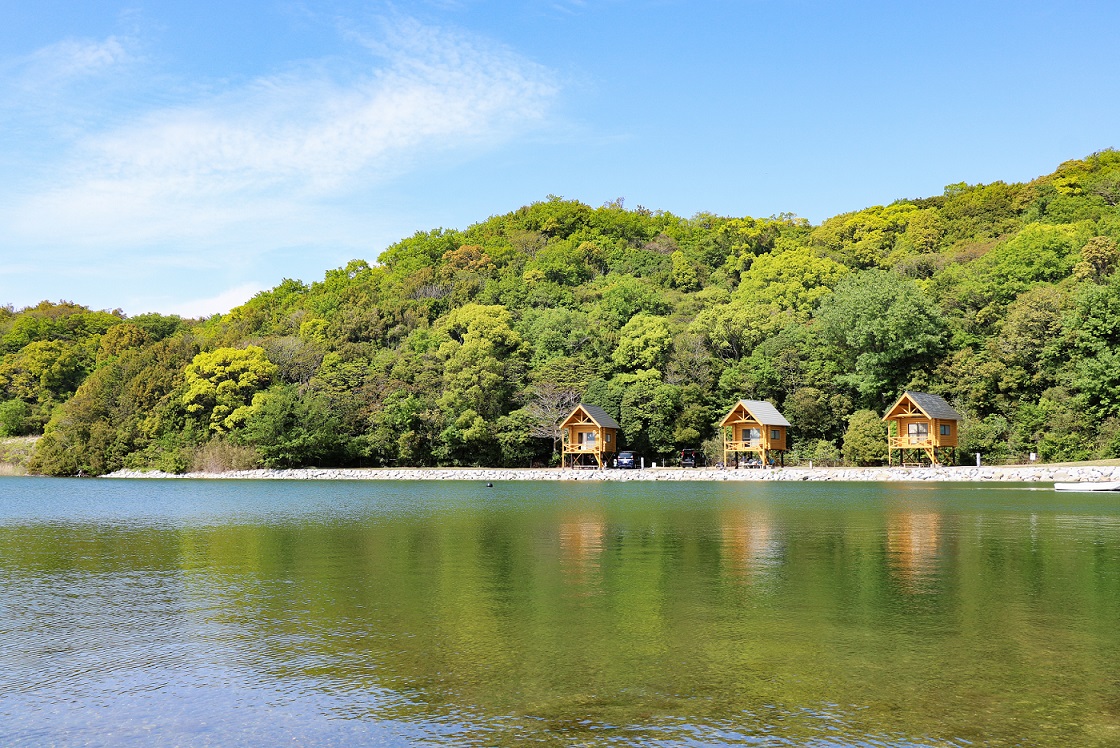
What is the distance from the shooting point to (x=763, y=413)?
4919cm

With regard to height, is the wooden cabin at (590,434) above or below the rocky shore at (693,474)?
above

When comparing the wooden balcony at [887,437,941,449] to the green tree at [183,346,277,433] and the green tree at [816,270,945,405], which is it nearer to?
the green tree at [816,270,945,405]

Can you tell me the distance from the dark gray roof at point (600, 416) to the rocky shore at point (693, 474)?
324cm

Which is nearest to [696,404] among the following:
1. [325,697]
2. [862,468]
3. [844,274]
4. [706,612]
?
[862,468]

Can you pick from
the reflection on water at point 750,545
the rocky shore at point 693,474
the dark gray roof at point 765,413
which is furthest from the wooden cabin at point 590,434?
the reflection on water at point 750,545

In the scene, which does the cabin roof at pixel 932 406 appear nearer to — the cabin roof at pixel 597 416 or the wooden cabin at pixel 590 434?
the cabin roof at pixel 597 416

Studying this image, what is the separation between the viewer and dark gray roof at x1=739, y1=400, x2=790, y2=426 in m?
48.7

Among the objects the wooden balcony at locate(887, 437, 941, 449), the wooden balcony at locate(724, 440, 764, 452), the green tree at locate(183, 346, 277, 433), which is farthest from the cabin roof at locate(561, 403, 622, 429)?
the green tree at locate(183, 346, 277, 433)

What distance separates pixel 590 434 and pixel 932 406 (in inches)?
750

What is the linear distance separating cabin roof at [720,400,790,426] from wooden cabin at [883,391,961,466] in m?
5.99

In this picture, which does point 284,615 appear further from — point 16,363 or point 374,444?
point 16,363

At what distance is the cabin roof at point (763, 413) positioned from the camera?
4865 centimetres

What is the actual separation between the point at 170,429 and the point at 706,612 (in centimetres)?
5711

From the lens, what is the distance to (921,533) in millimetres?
17812
